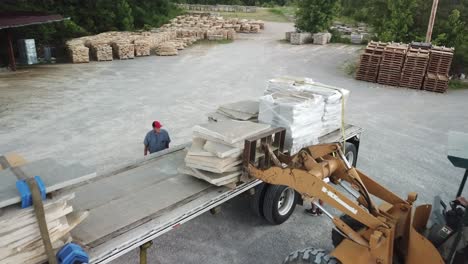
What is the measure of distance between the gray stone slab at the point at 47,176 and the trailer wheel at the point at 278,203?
3208 mm

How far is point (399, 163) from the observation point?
9805 mm

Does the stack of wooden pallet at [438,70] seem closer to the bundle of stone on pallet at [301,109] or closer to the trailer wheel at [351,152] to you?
the trailer wheel at [351,152]

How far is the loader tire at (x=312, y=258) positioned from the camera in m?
4.73

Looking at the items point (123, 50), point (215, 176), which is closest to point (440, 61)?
point (215, 176)

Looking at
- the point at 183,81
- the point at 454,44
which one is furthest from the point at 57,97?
the point at 454,44

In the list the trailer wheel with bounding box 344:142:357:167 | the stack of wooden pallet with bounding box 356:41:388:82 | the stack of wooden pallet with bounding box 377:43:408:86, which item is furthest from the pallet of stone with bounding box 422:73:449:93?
the trailer wheel with bounding box 344:142:357:167

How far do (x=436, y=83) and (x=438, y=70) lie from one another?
789 mm

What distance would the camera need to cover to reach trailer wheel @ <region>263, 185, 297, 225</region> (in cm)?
661

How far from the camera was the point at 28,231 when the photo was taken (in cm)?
379

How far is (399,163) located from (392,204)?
5.02 metres

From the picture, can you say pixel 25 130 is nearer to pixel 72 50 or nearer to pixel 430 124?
pixel 72 50

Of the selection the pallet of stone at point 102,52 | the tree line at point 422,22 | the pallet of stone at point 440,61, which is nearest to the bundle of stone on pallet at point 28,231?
the pallet of stone at point 440,61

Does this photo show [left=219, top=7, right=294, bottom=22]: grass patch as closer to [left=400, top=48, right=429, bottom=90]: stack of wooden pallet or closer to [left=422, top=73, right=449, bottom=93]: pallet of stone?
[left=400, top=48, right=429, bottom=90]: stack of wooden pallet

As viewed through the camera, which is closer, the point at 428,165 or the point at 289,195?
the point at 289,195
